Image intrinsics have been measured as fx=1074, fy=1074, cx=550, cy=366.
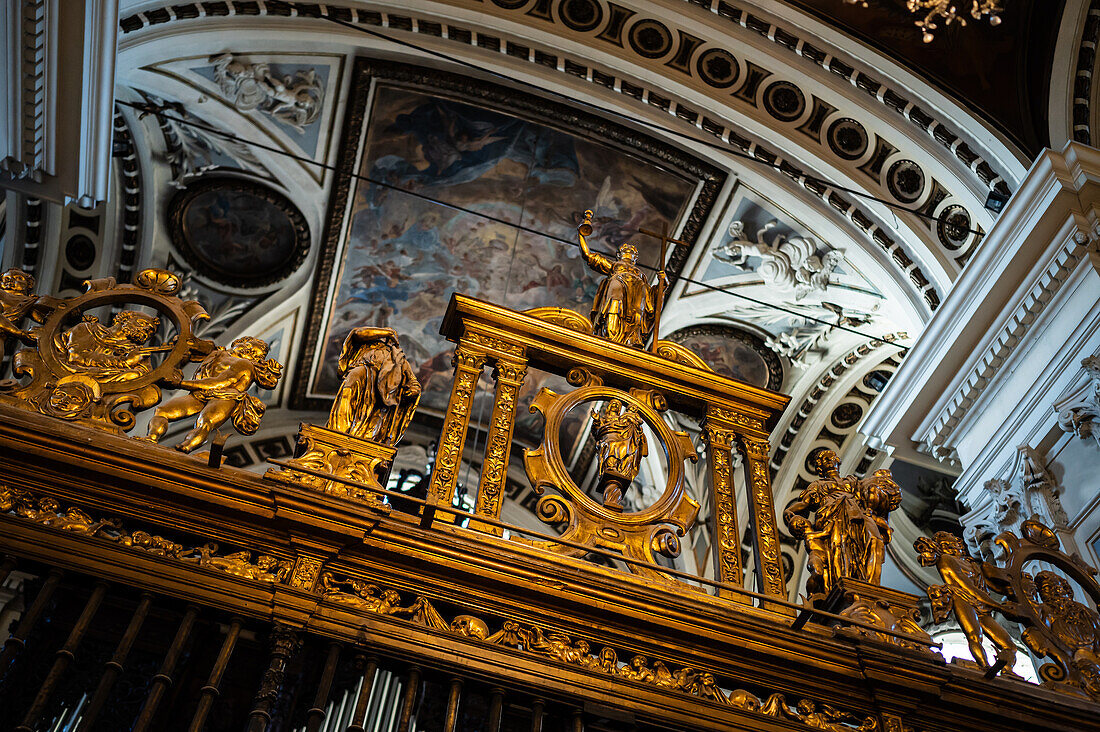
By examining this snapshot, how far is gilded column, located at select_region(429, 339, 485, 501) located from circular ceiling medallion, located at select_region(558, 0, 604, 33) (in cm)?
570

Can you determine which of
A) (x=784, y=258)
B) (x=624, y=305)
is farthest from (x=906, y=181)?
(x=624, y=305)

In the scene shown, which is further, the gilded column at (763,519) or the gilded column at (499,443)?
the gilded column at (763,519)

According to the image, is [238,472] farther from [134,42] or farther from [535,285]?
[535,285]

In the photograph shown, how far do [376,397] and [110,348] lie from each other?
0.91m

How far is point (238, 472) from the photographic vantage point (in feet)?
10.9

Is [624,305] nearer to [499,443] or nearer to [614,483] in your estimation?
[614,483]

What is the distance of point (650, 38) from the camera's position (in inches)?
366

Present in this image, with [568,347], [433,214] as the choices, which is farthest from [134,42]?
[568,347]

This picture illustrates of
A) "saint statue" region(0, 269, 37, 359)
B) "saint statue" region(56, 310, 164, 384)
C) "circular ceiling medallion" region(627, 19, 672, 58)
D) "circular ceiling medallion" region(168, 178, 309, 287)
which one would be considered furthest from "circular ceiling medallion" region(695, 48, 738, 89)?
"saint statue" region(0, 269, 37, 359)

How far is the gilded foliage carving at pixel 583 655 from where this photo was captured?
3250 mm

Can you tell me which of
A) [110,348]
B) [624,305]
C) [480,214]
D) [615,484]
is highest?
[480,214]

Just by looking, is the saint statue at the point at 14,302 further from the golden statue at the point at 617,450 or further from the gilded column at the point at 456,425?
the golden statue at the point at 617,450

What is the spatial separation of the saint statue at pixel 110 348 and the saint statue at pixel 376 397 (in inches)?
25.9

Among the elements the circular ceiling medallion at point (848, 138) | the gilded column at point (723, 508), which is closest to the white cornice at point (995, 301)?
the circular ceiling medallion at point (848, 138)
